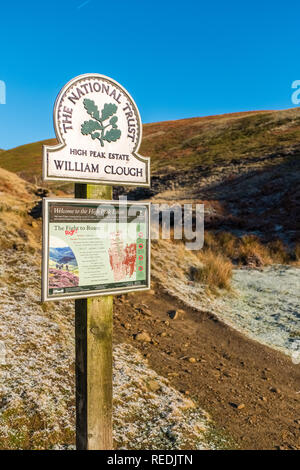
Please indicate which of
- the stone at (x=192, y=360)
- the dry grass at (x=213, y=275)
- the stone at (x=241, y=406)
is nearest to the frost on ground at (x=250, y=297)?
the dry grass at (x=213, y=275)

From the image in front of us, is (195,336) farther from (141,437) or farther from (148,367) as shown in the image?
(141,437)

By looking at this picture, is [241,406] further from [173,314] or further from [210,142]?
[210,142]

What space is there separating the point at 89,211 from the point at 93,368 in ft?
3.83

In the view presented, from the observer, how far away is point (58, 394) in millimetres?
3719

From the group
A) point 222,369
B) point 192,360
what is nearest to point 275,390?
point 222,369

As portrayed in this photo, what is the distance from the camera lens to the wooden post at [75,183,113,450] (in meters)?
2.77

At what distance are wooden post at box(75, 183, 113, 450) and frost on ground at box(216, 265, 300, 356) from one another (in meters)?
4.18

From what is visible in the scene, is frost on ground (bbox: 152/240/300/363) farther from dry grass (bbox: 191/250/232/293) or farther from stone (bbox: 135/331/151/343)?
stone (bbox: 135/331/151/343)

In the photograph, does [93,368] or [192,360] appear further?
[192,360]

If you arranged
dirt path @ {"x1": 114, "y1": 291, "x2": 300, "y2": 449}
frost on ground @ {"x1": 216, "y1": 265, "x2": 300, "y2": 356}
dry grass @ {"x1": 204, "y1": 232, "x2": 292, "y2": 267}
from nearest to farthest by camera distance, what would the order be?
1. dirt path @ {"x1": 114, "y1": 291, "x2": 300, "y2": 449}
2. frost on ground @ {"x1": 216, "y1": 265, "x2": 300, "y2": 356}
3. dry grass @ {"x1": 204, "y1": 232, "x2": 292, "y2": 267}

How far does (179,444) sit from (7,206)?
7535mm

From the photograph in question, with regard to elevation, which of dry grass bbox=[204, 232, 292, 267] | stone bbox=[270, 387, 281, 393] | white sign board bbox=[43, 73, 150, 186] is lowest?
stone bbox=[270, 387, 281, 393]

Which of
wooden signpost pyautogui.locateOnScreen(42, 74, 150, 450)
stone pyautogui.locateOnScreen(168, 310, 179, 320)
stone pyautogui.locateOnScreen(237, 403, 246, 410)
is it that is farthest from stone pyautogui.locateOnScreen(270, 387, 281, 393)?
wooden signpost pyautogui.locateOnScreen(42, 74, 150, 450)

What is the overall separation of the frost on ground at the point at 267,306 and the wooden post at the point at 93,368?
4.18 meters
